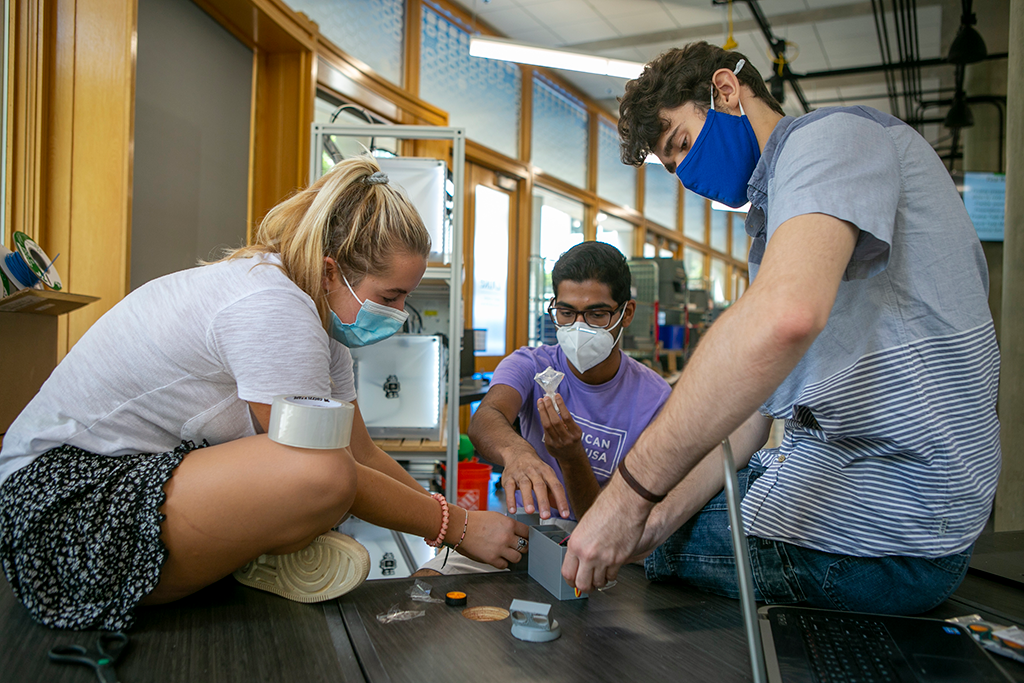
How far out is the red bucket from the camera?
102 inches

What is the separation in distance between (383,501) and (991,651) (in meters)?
0.97

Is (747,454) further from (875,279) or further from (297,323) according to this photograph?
(297,323)

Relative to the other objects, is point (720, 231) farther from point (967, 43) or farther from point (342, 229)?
point (342, 229)

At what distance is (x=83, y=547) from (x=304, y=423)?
40 centimetres

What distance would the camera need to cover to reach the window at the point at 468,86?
201 inches

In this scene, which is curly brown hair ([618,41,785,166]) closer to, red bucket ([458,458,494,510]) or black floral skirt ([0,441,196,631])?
black floral skirt ([0,441,196,631])

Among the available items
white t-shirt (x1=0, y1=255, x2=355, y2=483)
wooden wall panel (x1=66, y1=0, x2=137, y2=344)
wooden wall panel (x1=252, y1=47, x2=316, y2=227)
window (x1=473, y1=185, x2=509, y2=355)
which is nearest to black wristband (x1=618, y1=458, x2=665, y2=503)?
white t-shirt (x1=0, y1=255, x2=355, y2=483)

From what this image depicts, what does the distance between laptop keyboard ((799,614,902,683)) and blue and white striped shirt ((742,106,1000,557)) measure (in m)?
0.13

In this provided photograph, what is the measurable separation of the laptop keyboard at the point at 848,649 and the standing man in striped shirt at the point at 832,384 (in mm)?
105

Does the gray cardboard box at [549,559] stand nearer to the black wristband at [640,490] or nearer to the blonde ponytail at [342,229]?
the black wristband at [640,490]

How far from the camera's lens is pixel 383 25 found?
180 inches

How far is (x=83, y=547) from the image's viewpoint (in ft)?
3.31

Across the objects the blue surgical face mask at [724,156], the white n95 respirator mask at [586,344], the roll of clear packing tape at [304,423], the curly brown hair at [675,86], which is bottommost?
the roll of clear packing tape at [304,423]

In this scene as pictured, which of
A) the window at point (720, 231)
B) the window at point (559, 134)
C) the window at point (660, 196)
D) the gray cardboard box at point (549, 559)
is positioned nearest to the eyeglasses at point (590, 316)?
the gray cardboard box at point (549, 559)
